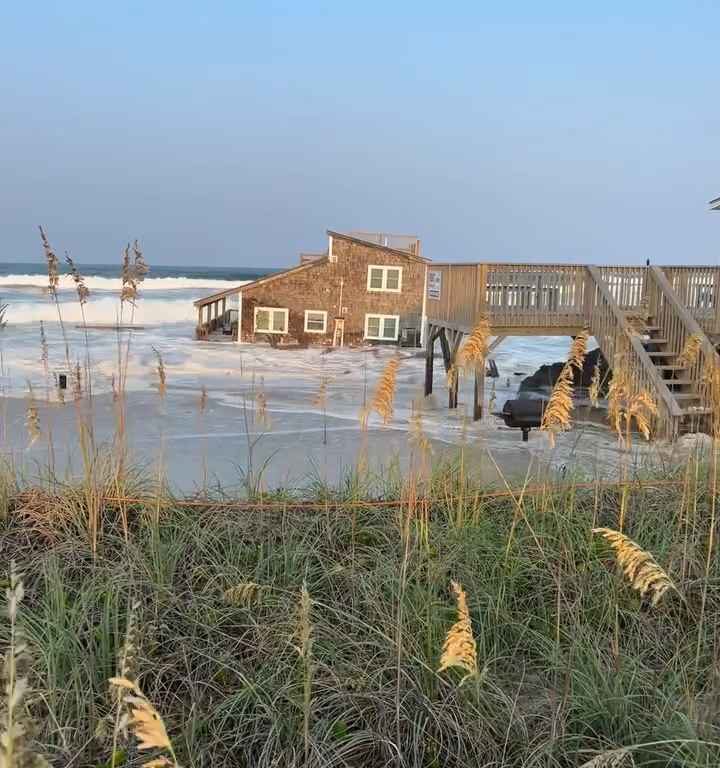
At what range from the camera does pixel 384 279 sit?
104 ft

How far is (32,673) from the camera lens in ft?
9.95

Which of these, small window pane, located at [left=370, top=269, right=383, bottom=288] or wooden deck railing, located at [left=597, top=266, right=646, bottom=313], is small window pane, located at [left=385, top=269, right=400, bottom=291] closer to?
small window pane, located at [left=370, top=269, right=383, bottom=288]

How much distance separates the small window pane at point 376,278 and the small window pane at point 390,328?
143 centimetres

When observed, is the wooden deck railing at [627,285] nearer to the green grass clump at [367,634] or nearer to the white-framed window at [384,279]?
the green grass clump at [367,634]

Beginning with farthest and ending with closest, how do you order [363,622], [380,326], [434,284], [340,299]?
[380,326] < [340,299] < [434,284] < [363,622]

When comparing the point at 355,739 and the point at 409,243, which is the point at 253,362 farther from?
the point at 355,739

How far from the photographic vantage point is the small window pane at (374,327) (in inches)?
1256

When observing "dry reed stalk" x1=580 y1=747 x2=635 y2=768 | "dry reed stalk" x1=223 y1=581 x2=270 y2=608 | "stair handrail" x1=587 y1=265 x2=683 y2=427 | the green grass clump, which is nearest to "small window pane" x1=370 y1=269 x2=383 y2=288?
"stair handrail" x1=587 y1=265 x2=683 y2=427

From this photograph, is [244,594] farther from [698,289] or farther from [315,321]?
[315,321]

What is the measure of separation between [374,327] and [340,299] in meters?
1.81

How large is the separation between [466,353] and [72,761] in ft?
8.73

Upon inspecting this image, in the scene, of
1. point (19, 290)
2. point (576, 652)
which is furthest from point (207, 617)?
point (19, 290)

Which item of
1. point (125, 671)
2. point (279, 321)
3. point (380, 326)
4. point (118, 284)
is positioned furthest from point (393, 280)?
point (118, 284)

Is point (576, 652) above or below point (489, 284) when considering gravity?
below
